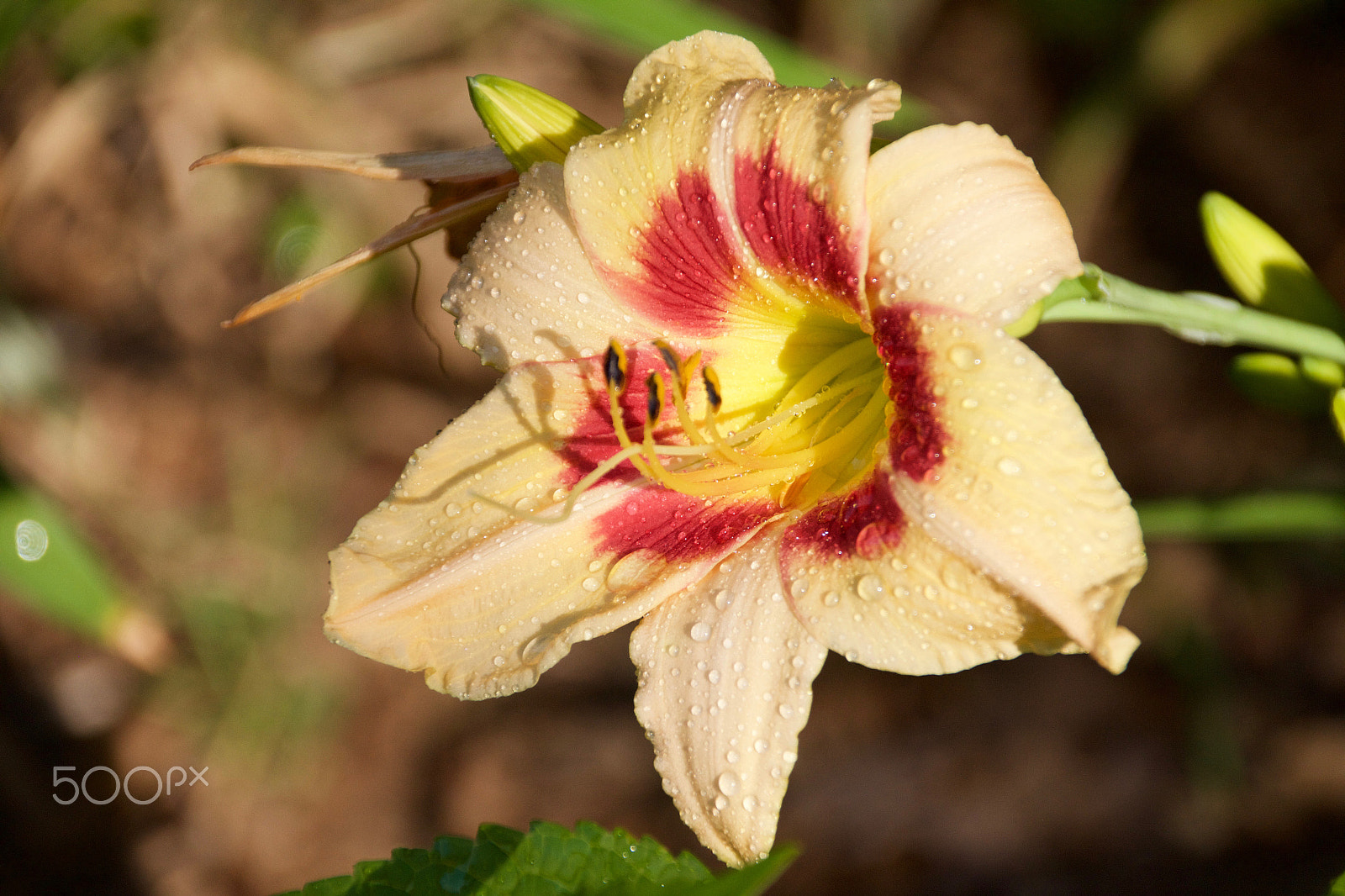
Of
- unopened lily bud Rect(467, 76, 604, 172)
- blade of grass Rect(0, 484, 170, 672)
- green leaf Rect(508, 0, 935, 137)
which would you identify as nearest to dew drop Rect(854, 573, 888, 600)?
unopened lily bud Rect(467, 76, 604, 172)

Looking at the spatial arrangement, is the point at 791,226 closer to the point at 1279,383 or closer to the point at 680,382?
the point at 680,382

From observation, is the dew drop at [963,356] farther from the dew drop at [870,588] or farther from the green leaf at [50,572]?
the green leaf at [50,572]

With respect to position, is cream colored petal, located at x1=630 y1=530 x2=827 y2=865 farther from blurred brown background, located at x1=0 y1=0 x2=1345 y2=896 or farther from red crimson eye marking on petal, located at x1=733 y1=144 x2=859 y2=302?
blurred brown background, located at x1=0 y1=0 x2=1345 y2=896

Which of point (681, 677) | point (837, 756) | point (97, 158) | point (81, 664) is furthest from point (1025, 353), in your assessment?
point (97, 158)

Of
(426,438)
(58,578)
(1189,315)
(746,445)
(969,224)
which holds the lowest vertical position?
(426,438)

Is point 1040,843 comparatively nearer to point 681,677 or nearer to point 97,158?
point 681,677

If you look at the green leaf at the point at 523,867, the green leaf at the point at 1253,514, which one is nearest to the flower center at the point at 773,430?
the green leaf at the point at 523,867

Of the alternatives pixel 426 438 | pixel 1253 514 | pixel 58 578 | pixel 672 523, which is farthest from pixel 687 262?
pixel 426 438

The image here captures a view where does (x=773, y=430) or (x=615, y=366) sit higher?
(x=615, y=366)
